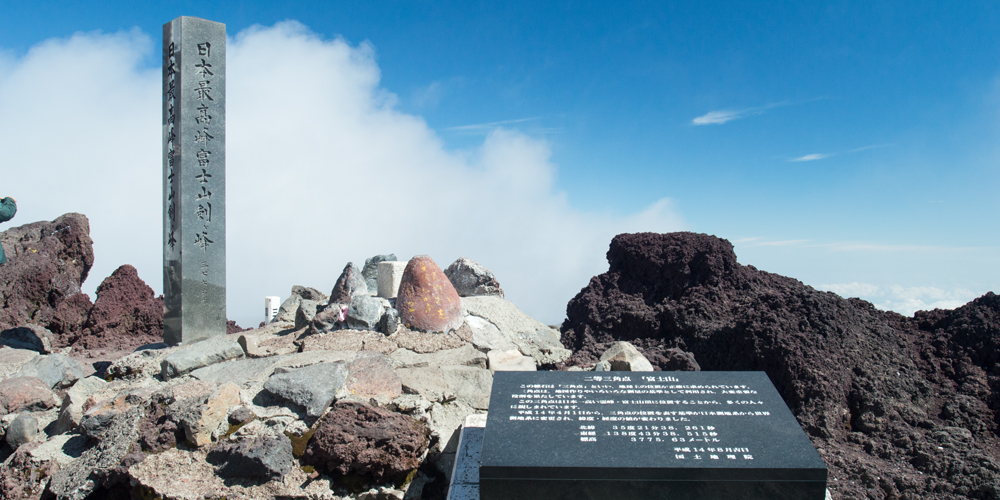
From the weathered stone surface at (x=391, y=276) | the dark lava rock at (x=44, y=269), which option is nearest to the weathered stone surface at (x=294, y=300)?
the weathered stone surface at (x=391, y=276)

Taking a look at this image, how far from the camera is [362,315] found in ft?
22.7

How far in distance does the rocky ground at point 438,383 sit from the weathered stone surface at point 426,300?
0.02 meters

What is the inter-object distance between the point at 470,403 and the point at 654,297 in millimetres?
3510

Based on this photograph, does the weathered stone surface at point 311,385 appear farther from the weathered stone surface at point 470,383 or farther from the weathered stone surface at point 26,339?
the weathered stone surface at point 26,339

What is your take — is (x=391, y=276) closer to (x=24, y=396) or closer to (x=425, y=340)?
(x=425, y=340)

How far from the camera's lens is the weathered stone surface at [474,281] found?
1038cm

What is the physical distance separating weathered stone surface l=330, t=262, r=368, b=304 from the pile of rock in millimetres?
2293

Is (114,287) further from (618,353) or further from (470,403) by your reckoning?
(618,353)

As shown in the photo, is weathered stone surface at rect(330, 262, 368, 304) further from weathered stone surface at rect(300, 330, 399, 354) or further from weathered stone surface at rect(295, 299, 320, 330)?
weathered stone surface at rect(300, 330, 399, 354)

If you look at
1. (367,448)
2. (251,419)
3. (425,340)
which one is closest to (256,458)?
(251,419)

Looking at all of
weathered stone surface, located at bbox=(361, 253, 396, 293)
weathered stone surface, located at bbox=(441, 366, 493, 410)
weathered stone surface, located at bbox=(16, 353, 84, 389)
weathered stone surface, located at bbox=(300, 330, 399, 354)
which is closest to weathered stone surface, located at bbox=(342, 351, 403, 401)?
weathered stone surface, located at bbox=(441, 366, 493, 410)

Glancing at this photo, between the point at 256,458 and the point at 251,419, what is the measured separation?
595 millimetres

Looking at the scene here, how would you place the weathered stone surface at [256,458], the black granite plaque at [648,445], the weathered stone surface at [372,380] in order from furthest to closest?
the weathered stone surface at [372,380] → the weathered stone surface at [256,458] → the black granite plaque at [648,445]

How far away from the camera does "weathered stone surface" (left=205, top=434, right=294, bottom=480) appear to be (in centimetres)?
383
